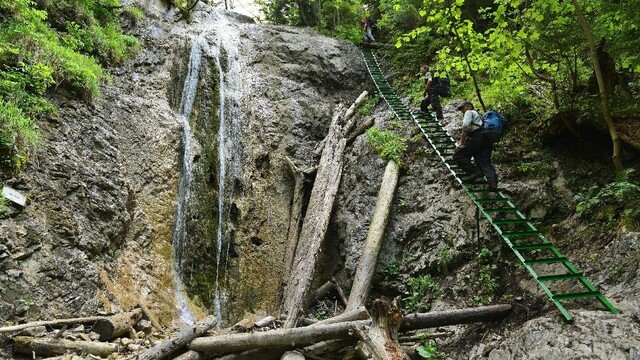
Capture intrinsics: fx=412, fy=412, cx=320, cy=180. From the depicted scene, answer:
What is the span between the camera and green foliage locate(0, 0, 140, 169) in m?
7.27

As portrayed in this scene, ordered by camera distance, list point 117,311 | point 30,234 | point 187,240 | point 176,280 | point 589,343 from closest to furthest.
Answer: point 589,343 < point 30,234 < point 117,311 < point 176,280 < point 187,240

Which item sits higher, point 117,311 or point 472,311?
point 472,311

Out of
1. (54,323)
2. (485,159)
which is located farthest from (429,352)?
(54,323)

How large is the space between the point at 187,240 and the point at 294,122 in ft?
17.1

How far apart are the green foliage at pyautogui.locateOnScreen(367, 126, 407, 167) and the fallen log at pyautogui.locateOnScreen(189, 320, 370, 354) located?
17.1ft

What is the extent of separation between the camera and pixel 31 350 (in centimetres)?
562

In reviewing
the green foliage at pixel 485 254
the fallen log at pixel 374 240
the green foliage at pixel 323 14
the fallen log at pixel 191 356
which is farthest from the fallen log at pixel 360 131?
the green foliage at pixel 323 14

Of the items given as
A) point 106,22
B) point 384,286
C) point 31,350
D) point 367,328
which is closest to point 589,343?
point 367,328

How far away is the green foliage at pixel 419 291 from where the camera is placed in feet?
25.4

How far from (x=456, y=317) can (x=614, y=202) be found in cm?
304

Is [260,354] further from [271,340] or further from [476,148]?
[476,148]

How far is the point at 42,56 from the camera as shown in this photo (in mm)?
8867

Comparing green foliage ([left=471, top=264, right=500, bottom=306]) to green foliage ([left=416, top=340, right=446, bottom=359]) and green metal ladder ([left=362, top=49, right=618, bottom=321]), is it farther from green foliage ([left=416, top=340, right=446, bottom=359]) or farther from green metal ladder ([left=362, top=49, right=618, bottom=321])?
green foliage ([left=416, top=340, right=446, bottom=359])

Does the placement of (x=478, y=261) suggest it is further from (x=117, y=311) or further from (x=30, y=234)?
(x=30, y=234)
